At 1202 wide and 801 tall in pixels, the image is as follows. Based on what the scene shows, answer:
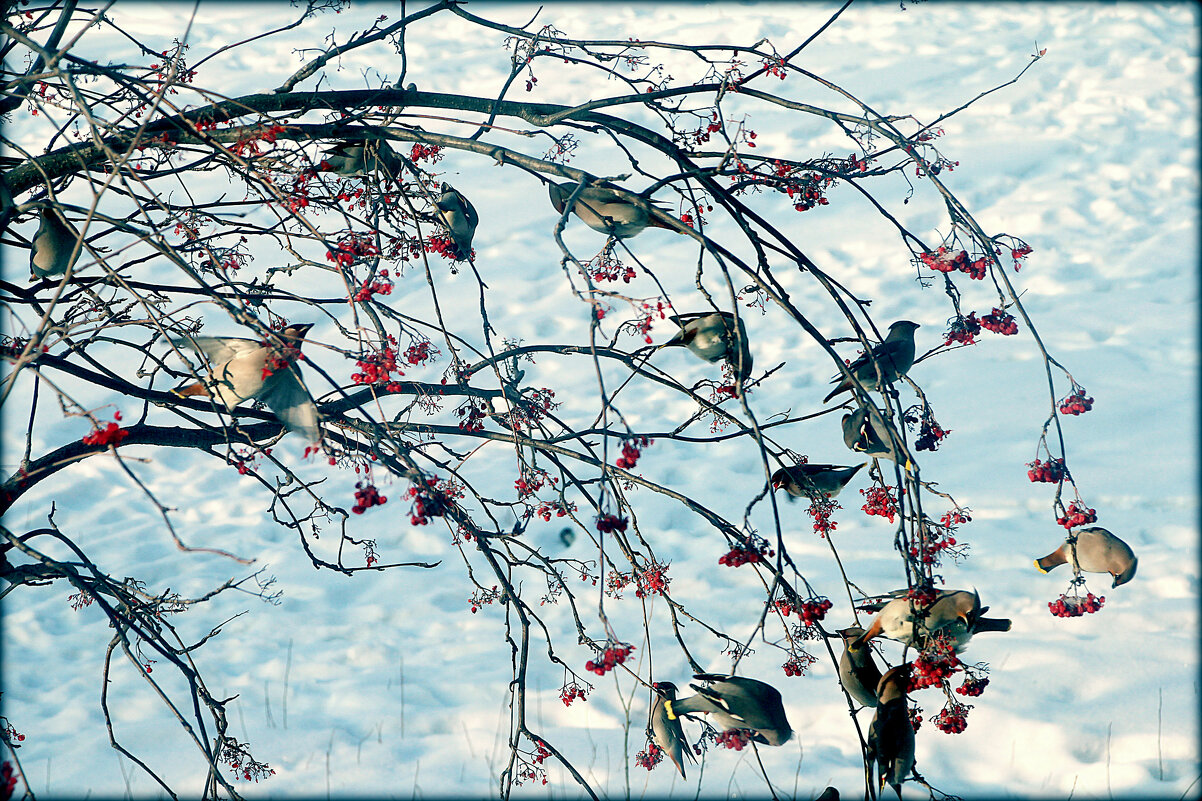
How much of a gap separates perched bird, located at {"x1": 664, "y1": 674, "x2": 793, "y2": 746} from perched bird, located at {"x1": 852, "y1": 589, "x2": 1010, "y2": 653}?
157mm

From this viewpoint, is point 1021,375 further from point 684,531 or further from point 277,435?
point 277,435

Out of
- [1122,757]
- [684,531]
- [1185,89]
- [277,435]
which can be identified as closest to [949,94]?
[1185,89]

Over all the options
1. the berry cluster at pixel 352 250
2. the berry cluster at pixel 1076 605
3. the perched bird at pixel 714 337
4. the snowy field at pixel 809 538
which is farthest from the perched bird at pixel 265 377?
the berry cluster at pixel 1076 605

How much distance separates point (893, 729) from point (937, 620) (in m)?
0.14

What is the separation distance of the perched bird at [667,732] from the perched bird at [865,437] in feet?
1.22

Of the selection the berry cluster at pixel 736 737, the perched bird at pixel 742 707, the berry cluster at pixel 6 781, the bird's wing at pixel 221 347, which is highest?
the bird's wing at pixel 221 347

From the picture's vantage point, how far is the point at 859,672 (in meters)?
1.05

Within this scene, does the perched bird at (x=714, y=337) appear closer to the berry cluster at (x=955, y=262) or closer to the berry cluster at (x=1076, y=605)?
the berry cluster at (x=955, y=262)

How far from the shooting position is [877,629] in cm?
98

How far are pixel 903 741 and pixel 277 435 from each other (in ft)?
3.40

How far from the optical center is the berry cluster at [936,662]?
0.93 meters

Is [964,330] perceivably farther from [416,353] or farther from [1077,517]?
[416,353]

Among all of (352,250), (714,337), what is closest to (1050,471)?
(714,337)

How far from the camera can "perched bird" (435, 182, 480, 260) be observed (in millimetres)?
1198
